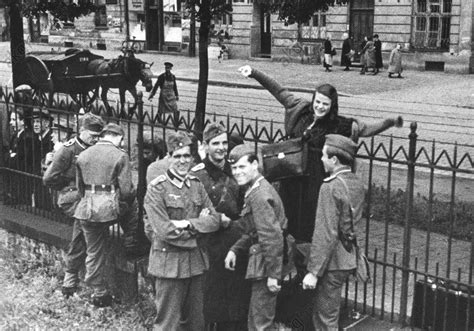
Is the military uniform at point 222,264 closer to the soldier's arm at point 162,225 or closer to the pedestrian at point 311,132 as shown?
the soldier's arm at point 162,225

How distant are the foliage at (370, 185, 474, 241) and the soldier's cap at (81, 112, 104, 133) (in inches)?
133

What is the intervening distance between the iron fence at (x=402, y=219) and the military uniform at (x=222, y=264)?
1.53 feet

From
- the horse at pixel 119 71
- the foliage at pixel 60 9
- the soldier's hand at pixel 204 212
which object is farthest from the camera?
the horse at pixel 119 71

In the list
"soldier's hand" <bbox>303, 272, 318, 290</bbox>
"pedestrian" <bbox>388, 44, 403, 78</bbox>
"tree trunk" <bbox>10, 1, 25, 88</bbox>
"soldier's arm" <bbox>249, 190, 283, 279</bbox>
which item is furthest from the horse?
"soldier's hand" <bbox>303, 272, 318, 290</bbox>

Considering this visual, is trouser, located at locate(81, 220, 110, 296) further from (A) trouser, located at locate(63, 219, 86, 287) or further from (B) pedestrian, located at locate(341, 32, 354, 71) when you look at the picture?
(B) pedestrian, located at locate(341, 32, 354, 71)

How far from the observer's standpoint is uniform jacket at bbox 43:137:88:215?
7555mm

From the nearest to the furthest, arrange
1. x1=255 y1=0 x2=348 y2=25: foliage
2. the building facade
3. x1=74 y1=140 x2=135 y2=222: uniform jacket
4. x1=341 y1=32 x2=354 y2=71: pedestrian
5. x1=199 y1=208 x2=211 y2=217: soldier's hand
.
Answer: x1=199 y1=208 x2=211 y2=217: soldier's hand
x1=74 y1=140 x2=135 y2=222: uniform jacket
x1=255 y1=0 x2=348 y2=25: foliage
the building facade
x1=341 y1=32 x2=354 y2=71: pedestrian

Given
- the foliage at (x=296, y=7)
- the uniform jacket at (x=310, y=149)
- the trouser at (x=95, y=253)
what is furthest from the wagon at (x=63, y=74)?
the uniform jacket at (x=310, y=149)

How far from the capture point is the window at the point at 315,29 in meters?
35.0

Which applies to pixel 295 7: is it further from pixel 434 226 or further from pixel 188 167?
pixel 188 167

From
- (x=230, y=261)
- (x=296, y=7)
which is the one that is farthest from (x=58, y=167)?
(x=296, y=7)

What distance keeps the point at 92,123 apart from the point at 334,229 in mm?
2822

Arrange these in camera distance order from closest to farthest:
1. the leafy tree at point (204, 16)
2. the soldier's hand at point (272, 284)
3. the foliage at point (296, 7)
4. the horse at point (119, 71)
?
the soldier's hand at point (272, 284) < the foliage at point (296, 7) < the leafy tree at point (204, 16) < the horse at point (119, 71)

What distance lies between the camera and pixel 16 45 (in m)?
17.5
